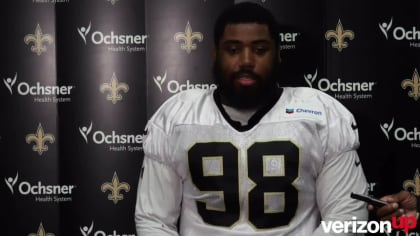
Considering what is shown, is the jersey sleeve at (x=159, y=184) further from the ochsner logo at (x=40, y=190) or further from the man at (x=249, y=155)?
the ochsner logo at (x=40, y=190)

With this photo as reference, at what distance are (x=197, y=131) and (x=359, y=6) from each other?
2.91ft

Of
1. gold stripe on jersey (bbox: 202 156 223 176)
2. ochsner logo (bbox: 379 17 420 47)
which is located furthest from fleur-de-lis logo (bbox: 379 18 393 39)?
gold stripe on jersey (bbox: 202 156 223 176)

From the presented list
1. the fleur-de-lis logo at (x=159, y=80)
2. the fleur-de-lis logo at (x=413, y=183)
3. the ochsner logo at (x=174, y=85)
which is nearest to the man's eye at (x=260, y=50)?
the ochsner logo at (x=174, y=85)

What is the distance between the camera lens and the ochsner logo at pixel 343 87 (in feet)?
6.43

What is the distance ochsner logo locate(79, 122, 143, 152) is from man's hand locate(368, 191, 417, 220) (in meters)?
1.01

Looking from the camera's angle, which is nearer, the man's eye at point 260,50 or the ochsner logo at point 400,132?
the man's eye at point 260,50

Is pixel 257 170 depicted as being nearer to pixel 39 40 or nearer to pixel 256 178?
pixel 256 178

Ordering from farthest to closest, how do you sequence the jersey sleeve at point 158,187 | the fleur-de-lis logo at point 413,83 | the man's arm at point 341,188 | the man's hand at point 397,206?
the fleur-de-lis logo at point 413,83 < the jersey sleeve at point 158,187 < the man's arm at point 341,188 < the man's hand at point 397,206

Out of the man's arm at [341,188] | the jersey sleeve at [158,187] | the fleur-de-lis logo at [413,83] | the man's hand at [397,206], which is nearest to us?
the man's hand at [397,206]

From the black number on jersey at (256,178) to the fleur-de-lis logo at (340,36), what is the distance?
0.61m

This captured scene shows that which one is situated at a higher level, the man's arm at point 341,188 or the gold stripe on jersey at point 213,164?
the gold stripe on jersey at point 213,164

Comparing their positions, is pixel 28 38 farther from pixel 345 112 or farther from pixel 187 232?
pixel 345 112

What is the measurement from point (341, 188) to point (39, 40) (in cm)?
134

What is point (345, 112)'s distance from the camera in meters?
1.63
